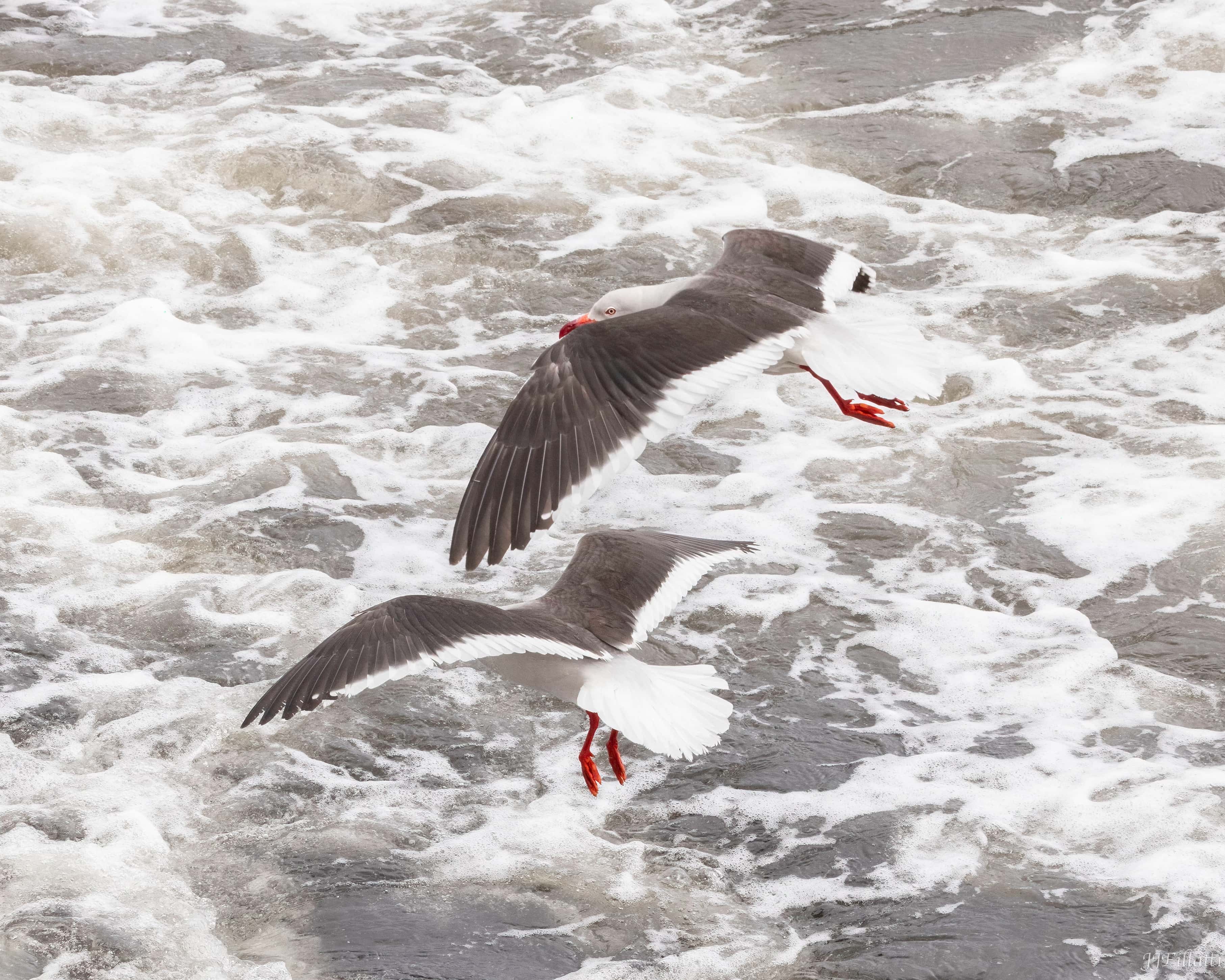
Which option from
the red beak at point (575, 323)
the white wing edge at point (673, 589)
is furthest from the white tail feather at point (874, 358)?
the red beak at point (575, 323)

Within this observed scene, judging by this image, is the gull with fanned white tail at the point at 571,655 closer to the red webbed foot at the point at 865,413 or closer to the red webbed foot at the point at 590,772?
the red webbed foot at the point at 590,772

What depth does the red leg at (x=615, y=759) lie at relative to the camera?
4957 millimetres

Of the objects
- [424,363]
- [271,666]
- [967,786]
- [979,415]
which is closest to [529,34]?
[424,363]

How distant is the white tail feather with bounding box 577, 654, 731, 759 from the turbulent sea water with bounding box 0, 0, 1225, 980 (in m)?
0.58

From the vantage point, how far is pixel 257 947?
4.44 m

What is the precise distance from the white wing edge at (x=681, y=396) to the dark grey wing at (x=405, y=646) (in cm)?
35

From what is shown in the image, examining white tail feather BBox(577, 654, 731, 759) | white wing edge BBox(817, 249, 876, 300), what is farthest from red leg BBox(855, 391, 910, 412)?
white tail feather BBox(577, 654, 731, 759)

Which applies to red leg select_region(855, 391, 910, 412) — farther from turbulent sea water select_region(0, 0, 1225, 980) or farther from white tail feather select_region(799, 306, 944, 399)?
turbulent sea water select_region(0, 0, 1225, 980)

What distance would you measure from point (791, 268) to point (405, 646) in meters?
2.62

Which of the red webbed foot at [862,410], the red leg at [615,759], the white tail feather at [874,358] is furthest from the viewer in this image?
the red webbed foot at [862,410]

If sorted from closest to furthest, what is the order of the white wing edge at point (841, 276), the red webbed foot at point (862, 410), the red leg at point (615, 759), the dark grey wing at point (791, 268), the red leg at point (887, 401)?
the red leg at point (615, 759) → the red leg at point (887, 401) → the red webbed foot at point (862, 410) → the dark grey wing at point (791, 268) → the white wing edge at point (841, 276)

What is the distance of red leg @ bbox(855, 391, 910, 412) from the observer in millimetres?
5547

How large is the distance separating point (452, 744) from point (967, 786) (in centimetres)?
173

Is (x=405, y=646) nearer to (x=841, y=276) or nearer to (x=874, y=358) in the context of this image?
(x=874, y=358)
